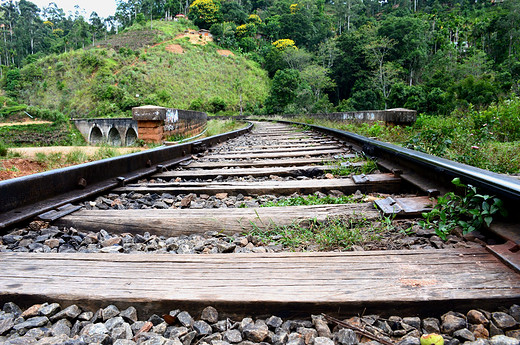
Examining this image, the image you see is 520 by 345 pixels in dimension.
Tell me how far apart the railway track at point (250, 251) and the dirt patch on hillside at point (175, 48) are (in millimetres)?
69267

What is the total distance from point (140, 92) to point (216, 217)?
175 ft

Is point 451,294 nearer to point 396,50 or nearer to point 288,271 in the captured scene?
point 288,271

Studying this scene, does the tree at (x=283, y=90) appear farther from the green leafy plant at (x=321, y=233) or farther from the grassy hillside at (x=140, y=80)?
the green leafy plant at (x=321, y=233)

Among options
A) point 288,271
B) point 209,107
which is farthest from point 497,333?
point 209,107

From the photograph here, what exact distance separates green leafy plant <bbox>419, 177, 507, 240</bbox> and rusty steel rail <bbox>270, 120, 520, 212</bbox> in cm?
4

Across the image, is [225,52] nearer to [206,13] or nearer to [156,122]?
[206,13]

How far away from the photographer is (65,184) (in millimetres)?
2078

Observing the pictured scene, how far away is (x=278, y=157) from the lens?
4.11 m

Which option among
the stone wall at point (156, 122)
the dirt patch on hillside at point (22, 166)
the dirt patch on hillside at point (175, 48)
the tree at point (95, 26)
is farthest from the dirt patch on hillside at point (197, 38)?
the dirt patch on hillside at point (22, 166)

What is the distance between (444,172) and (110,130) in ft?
75.8

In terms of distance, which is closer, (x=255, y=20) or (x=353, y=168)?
(x=353, y=168)

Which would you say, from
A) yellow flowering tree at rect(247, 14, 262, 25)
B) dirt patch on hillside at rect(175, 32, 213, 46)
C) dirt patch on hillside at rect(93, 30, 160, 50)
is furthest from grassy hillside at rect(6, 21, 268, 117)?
yellow flowering tree at rect(247, 14, 262, 25)

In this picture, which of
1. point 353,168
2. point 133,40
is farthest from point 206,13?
point 353,168

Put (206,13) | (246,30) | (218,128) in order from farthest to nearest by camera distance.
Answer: (206,13) → (246,30) → (218,128)
